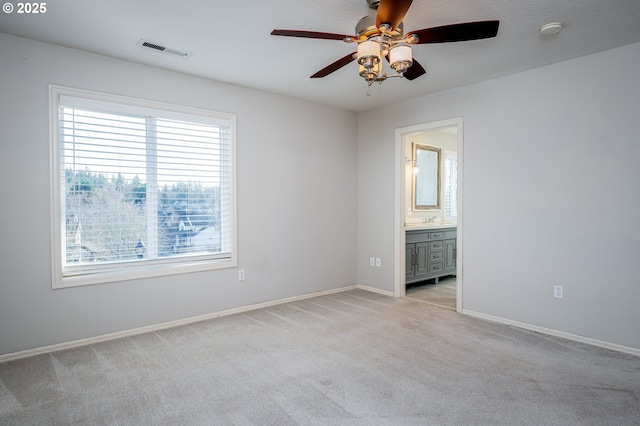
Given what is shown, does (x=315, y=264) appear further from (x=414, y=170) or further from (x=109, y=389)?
(x=109, y=389)

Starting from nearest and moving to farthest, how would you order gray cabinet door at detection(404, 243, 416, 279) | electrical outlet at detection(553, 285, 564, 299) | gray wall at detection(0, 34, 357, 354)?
gray wall at detection(0, 34, 357, 354)
electrical outlet at detection(553, 285, 564, 299)
gray cabinet door at detection(404, 243, 416, 279)

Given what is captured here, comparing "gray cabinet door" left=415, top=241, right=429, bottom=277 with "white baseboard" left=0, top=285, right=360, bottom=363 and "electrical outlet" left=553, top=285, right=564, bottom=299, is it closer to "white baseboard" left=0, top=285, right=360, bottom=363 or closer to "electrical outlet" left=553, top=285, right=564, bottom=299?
"white baseboard" left=0, top=285, right=360, bottom=363

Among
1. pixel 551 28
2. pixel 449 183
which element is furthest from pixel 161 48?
pixel 449 183

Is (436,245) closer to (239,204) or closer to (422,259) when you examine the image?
(422,259)

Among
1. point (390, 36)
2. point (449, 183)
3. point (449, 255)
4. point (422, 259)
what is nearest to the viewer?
point (390, 36)

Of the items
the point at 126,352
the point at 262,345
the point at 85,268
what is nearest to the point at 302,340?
the point at 262,345

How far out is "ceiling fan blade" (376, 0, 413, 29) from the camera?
1854mm

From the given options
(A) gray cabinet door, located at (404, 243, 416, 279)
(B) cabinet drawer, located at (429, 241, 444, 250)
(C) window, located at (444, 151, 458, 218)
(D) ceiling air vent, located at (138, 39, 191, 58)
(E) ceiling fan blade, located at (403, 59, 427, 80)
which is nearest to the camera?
(E) ceiling fan blade, located at (403, 59, 427, 80)

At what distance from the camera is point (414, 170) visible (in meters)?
5.85

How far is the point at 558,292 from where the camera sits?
3.46 metres

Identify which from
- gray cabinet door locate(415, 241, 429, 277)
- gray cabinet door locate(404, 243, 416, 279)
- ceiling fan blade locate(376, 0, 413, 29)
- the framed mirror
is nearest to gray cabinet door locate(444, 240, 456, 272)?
gray cabinet door locate(415, 241, 429, 277)

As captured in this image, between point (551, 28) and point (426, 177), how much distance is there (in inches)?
135

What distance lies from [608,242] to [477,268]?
1.22 metres

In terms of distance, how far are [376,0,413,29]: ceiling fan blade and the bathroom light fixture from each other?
1481mm
